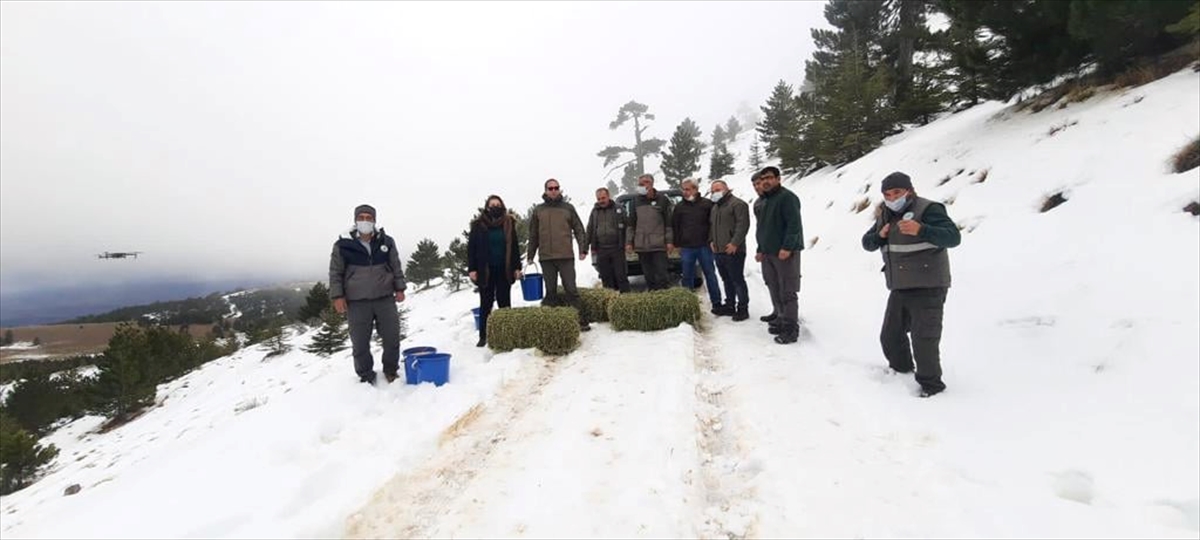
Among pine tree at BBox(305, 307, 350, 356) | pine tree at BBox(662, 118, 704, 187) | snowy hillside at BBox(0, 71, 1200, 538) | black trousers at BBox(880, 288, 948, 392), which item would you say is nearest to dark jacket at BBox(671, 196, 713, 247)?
snowy hillside at BBox(0, 71, 1200, 538)

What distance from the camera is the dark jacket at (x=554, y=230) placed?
6715mm

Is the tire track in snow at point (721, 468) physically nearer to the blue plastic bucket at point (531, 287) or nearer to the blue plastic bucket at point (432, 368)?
the blue plastic bucket at point (432, 368)

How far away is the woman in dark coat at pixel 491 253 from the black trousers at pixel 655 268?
2261 mm

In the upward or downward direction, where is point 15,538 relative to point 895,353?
downward

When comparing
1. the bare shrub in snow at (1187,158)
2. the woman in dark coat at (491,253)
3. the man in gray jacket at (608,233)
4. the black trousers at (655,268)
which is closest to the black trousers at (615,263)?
the man in gray jacket at (608,233)

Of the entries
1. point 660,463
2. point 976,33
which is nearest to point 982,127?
point 976,33

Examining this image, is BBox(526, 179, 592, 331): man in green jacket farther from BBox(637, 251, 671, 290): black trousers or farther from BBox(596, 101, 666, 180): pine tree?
BBox(596, 101, 666, 180): pine tree

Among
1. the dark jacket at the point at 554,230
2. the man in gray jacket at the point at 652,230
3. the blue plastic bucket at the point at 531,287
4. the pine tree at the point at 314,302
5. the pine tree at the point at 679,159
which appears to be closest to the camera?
the dark jacket at the point at 554,230

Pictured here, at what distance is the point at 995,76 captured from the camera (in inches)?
381

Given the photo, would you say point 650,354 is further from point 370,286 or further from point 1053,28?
point 1053,28

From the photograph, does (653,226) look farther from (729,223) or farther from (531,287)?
(531,287)

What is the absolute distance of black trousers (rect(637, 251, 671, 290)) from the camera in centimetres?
793

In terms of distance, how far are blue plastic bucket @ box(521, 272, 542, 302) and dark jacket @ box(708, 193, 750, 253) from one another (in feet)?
9.36

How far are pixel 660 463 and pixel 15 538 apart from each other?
161 inches
